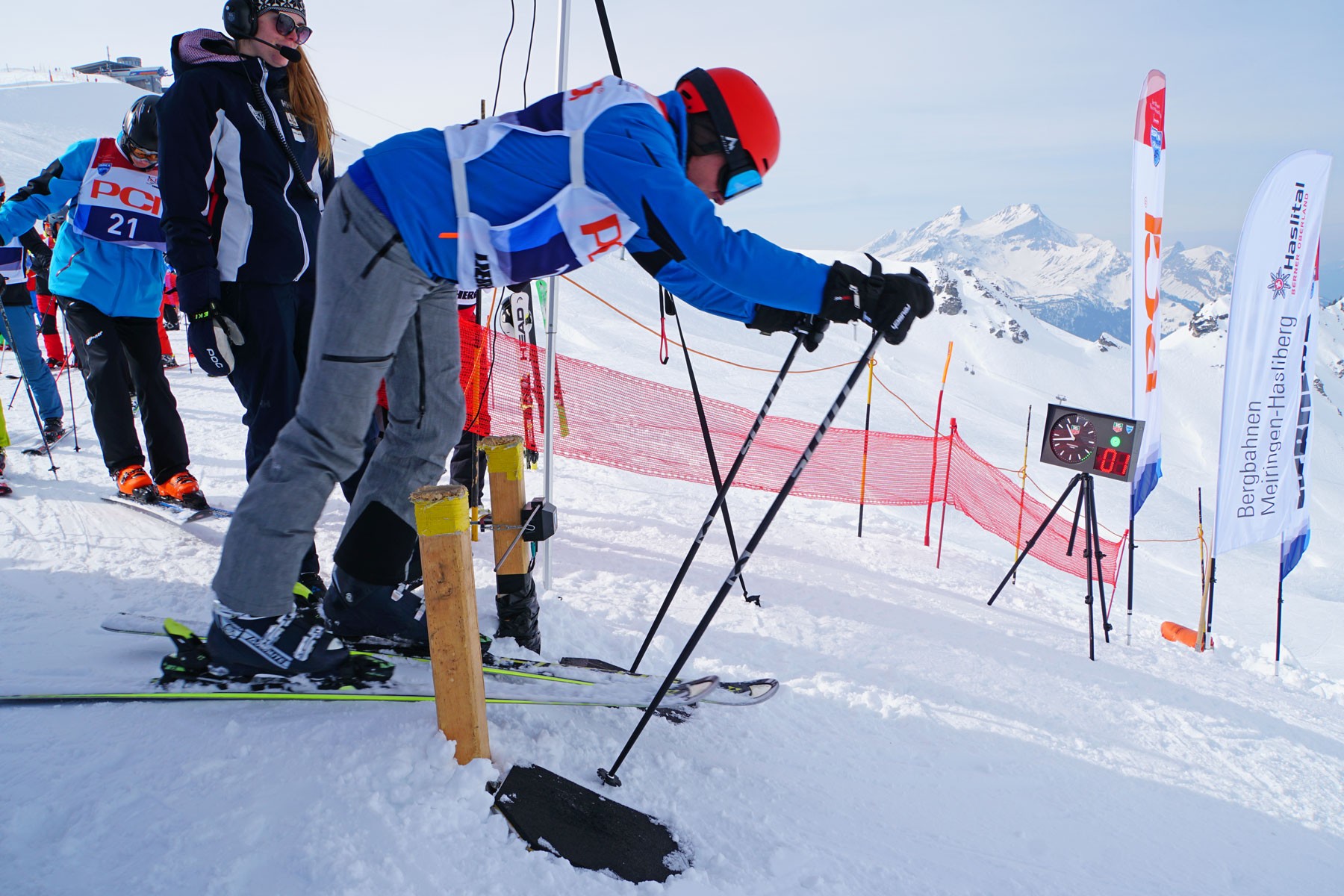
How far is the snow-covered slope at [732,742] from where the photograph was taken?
1.50 metres

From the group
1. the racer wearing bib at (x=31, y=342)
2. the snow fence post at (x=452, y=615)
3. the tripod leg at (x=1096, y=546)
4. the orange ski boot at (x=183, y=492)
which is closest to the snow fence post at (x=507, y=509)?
the snow fence post at (x=452, y=615)

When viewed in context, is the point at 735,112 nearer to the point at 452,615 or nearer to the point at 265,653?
the point at 452,615

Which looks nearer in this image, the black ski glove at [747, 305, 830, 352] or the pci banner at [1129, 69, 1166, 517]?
the black ski glove at [747, 305, 830, 352]

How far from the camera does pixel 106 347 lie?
365cm

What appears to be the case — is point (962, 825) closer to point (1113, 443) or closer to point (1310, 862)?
point (1310, 862)

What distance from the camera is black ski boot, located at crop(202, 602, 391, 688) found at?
1.88 metres

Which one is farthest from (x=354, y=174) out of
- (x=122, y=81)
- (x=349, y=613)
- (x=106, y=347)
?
(x=122, y=81)

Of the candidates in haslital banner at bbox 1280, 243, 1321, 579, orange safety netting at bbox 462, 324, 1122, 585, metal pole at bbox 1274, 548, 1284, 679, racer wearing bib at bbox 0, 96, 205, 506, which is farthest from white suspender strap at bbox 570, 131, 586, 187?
haslital banner at bbox 1280, 243, 1321, 579

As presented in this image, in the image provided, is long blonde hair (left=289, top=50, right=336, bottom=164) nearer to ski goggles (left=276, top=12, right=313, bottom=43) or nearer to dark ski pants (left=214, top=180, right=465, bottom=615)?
ski goggles (left=276, top=12, right=313, bottom=43)

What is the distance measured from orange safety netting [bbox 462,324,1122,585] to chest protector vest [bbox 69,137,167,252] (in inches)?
89.7

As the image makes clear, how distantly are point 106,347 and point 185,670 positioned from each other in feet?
8.43

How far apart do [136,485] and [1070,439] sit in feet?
18.0

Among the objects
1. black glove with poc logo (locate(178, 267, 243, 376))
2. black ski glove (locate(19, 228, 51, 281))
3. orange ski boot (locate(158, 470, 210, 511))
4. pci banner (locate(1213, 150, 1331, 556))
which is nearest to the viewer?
black glove with poc logo (locate(178, 267, 243, 376))

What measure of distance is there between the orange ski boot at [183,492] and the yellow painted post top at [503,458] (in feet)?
6.83
